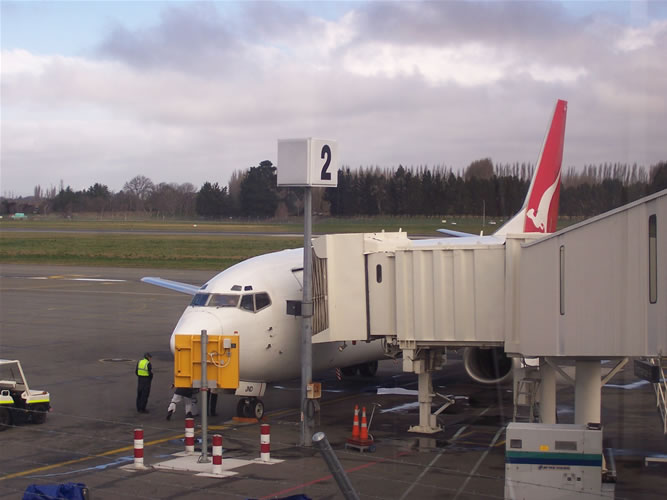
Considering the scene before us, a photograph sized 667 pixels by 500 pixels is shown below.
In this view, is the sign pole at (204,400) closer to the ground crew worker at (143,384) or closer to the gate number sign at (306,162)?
the gate number sign at (306,162)

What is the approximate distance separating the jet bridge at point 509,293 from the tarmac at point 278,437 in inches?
84.6

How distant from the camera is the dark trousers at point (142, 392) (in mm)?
22516

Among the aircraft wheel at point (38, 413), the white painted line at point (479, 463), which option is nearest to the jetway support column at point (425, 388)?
the white painted line at point (479, 463)

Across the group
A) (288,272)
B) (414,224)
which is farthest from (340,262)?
(414,224)

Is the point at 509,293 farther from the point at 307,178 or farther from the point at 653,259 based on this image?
the point at 653,259

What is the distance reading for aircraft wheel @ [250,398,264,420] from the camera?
21578 mm

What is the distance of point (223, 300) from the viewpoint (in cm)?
2112

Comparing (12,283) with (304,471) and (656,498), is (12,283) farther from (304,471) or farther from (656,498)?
(656,498)

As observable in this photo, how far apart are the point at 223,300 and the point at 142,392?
3.82m

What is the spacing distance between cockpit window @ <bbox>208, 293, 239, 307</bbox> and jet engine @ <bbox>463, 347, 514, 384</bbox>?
6697 mm

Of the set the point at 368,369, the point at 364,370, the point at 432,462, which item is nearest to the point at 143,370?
the point at 432,462

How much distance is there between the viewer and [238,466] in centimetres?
1688

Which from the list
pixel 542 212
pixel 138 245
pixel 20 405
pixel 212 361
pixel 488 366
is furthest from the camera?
pixel 138 245

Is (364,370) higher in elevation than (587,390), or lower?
lower
